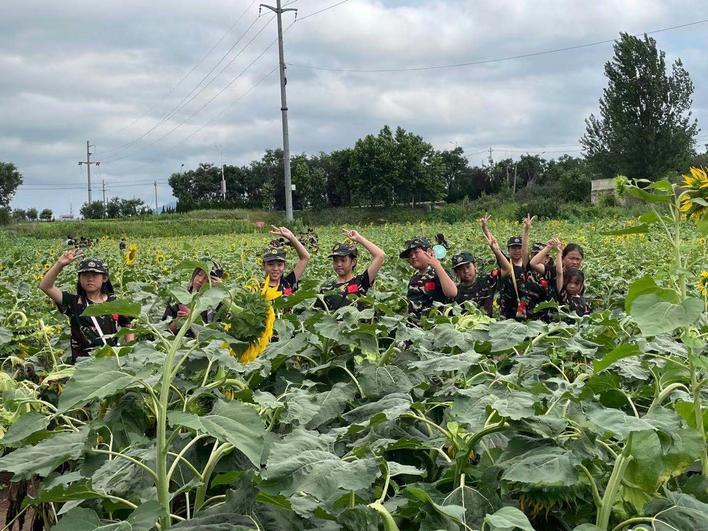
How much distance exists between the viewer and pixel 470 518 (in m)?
1.19

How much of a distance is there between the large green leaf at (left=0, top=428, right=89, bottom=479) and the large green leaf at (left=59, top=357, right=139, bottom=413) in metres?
0.21

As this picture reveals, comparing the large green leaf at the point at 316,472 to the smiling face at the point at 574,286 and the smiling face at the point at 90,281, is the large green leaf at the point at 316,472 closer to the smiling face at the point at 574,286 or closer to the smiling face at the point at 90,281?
the smiling face at the point at 90,281

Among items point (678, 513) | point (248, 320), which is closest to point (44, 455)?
point (248, 320)

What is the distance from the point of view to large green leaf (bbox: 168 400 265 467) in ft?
3.68

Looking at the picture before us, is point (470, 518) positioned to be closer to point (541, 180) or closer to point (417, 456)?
point (417, 456)

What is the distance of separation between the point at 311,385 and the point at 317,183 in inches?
2382

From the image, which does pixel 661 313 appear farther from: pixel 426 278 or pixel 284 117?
pixel 284 117

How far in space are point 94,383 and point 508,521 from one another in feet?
2.23

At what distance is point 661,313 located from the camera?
3.88ft

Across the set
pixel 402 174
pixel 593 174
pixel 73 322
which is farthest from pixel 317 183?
pixel 73 322

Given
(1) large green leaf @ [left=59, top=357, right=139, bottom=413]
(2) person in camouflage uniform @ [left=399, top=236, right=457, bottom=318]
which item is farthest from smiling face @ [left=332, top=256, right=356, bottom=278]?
(1) large green leaf @ [left=59, top=357, right=139, bottom=413]

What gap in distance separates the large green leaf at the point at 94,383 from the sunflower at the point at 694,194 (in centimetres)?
106

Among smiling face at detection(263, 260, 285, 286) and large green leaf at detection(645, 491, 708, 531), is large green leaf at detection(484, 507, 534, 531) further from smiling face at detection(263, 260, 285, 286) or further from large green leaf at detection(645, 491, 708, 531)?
smiling face at detection(263, 260, 285, 286)

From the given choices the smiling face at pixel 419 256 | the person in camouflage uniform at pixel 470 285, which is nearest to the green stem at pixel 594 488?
the smiling face at pixel 419 256
